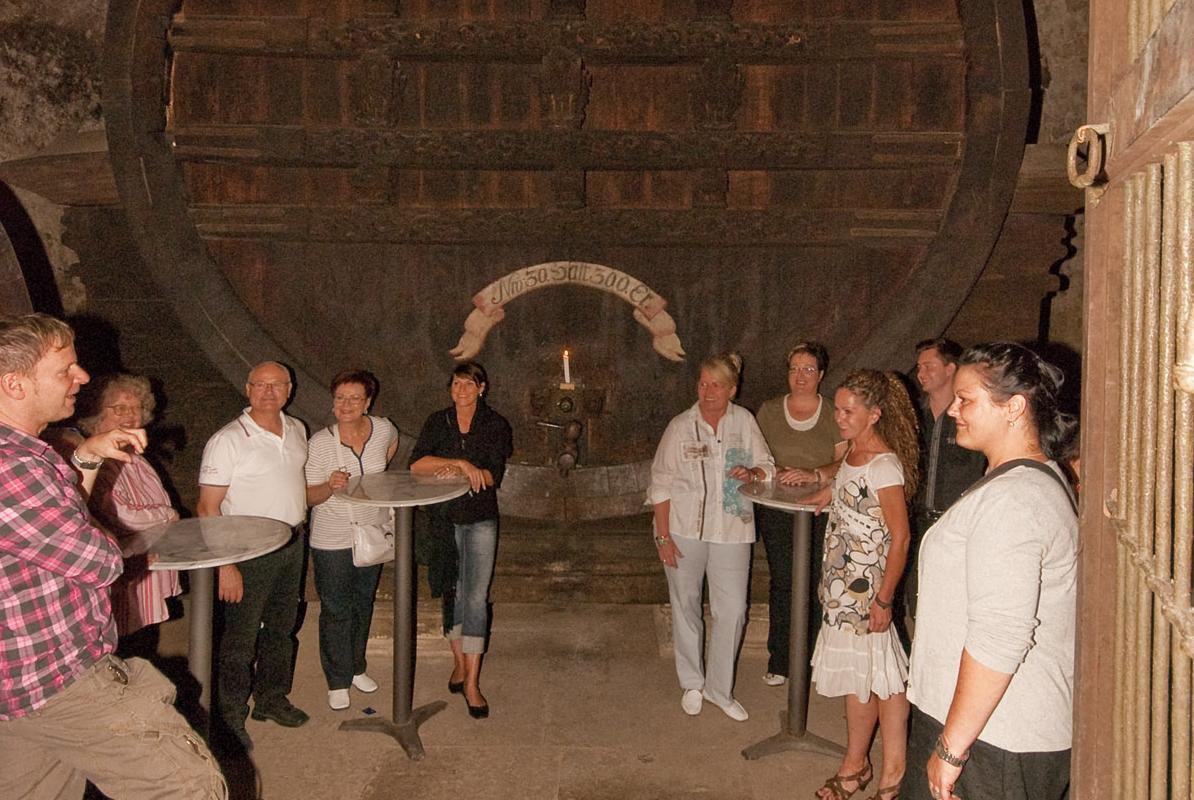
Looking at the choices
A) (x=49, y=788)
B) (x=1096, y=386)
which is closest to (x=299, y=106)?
(x=49, y=788)

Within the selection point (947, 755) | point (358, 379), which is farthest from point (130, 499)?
point (947, 755)

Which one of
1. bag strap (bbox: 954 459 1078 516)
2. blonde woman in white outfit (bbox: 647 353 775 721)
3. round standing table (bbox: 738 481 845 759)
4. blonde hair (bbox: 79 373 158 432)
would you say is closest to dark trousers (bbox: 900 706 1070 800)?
bag strap (bbox: 954 459 1078 516)

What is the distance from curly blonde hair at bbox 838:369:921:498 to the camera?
2.88m

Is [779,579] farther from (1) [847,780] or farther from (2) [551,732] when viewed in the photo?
(2) [551,732]

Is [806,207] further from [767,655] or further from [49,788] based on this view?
[49,788]

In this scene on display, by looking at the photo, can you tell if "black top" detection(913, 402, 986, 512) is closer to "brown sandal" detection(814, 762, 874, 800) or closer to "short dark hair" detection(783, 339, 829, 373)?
"short dark hair" detection(783, 339, 829, 373)

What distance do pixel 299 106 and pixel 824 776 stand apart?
2.76 m

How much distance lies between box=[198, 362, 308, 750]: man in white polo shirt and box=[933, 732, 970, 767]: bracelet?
91.1 inches

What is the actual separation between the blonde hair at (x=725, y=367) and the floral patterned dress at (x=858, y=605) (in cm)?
56

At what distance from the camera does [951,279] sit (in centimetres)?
327

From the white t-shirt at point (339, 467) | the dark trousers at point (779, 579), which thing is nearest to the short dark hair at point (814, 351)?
the dark trousers at point (779, 579)

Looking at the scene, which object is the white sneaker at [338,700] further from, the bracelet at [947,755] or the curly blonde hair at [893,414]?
the bracelet at [947,755]

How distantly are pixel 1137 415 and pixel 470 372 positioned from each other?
2332mm

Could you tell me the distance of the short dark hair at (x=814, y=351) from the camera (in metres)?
3.33
